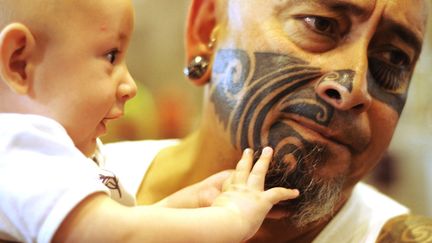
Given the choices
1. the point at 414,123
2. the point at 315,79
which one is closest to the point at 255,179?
the point at 315,79

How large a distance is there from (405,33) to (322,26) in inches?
7.2

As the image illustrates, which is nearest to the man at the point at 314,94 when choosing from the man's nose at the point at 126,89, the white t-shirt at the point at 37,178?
the man's nose at the point at 126,89

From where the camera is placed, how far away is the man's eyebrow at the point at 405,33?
1.15 metres

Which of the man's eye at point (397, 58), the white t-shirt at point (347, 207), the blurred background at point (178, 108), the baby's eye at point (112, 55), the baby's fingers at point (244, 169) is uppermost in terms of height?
the baby's eye at point (112, 55)

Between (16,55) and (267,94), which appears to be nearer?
(16,55)

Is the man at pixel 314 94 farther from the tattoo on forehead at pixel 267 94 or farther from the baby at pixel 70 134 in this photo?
the baby at pixel 70 134

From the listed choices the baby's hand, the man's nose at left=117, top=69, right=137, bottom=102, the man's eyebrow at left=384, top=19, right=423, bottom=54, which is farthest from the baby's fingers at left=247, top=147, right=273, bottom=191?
the man's eyebrow at left=384, top=19, right=423, bottom=54

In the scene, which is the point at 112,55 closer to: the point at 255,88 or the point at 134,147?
the point at 255,88

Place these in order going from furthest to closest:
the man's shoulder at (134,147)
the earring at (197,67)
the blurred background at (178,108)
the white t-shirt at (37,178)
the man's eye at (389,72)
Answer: the blurred background at (178,108), the man's shoulder at (134,147), the earring at (197,67), the man's eye at (389,72), the white t-shirt at (37,178)

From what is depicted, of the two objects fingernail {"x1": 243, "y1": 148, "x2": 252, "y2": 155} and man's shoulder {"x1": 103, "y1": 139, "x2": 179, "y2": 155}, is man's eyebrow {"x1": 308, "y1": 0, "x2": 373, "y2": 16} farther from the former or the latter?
man's shoulder {"x1": 103, "y1": 139, "x2": 179, "y2": 155}

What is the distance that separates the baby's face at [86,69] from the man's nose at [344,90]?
37cm

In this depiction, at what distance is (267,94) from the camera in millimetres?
1128

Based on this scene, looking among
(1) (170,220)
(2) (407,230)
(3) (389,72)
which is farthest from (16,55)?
(2) (407,230)

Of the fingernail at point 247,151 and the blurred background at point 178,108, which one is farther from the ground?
the fingernail at point 247,151
